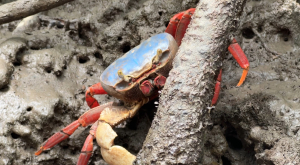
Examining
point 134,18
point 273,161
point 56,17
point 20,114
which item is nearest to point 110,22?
point 134,18

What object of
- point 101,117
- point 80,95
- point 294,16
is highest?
point 294,16

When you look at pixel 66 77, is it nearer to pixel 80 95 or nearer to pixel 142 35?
pixel 80 95

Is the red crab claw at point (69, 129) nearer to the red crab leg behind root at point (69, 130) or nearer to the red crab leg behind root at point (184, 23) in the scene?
the red crab leg behind root at point (69, 130)

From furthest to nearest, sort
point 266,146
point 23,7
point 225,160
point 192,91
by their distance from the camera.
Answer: point 23,7
point 225,160
point 266,146
point 192,91

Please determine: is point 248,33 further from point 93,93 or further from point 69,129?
point 69,129

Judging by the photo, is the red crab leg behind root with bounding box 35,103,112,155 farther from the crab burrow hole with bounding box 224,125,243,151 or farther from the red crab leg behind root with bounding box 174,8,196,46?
the crab burrow hole with bounding box 224,125,243,151

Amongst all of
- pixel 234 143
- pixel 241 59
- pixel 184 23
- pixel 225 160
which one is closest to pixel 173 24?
pixel 184 23
